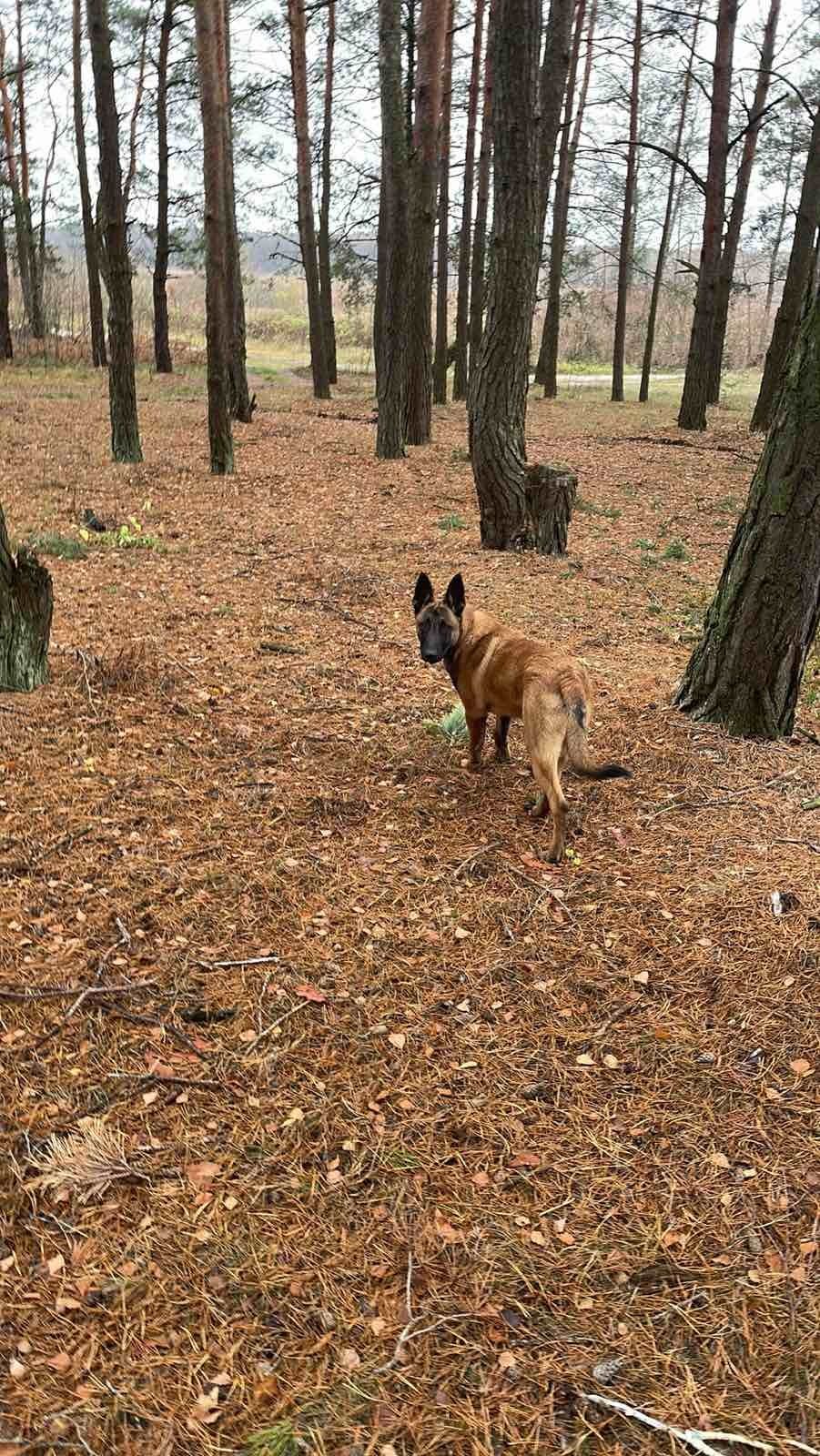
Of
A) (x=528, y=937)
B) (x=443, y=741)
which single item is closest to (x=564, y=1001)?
(x=528, y=937)

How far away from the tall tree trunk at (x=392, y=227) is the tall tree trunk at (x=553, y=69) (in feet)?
7.11

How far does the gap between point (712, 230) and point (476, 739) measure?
17.6m

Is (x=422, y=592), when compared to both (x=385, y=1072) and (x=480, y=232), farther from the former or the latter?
(x=480, y=232)

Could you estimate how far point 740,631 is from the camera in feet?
17.1

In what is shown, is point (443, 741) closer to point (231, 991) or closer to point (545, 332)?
point (231, 991)

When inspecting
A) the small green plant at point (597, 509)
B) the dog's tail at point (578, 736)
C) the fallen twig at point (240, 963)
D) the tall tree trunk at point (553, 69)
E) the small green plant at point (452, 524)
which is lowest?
the fallen twig at point (240, 963)

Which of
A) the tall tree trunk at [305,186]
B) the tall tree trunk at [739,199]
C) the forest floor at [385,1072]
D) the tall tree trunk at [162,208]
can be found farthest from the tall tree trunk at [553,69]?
the tall tree trunk at [162,208]

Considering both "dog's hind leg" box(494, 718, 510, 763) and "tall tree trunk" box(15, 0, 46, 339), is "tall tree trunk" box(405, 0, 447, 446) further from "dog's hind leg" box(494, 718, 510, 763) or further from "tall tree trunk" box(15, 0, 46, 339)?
"tall tree trunk" box(15, 0, 46, 339)

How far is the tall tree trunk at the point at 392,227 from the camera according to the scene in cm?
1342

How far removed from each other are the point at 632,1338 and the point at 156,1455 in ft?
3.69

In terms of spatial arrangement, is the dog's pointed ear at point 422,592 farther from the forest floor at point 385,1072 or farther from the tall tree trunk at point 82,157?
the tall tree trunk at point 82,157

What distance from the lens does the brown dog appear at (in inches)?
168

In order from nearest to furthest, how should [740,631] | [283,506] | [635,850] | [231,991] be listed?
[231,991] < [635,850] < [740,631] < [283,506]

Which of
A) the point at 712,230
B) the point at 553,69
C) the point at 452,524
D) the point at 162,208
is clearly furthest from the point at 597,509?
the point at 162,208
